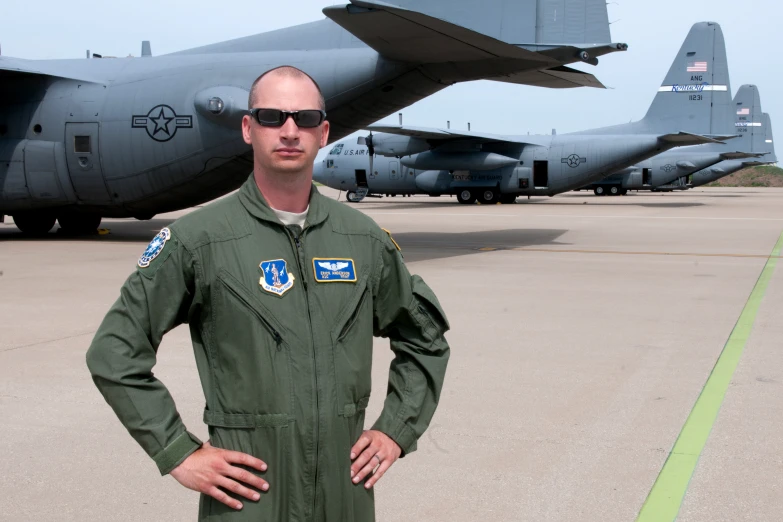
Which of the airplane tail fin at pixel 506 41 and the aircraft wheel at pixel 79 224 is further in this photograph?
the aircraft wheel at pixel 79 224

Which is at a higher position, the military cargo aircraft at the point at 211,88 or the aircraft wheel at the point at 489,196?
the military cargo aircraft at the point at 211,88

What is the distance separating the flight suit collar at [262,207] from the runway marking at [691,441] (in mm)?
2337

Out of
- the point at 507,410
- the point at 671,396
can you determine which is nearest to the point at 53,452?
the point at 507,410

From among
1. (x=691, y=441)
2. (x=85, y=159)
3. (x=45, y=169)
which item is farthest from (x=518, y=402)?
(x=45, y=169)

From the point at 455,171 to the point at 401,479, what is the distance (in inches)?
1220

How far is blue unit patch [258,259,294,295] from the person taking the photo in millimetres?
2182

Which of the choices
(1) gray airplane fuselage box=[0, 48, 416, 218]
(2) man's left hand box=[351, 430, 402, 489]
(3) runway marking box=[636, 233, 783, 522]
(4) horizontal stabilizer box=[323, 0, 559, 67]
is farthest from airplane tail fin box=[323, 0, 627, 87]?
(2) man's left hand box=[351, 430, 402, 489]

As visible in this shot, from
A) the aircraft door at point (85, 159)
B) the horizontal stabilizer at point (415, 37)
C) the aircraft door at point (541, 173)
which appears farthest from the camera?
the aircraft door at point (541, 173)

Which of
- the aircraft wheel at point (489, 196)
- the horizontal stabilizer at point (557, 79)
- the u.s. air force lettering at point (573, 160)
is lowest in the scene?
the aircraft wheel at point (489, 196)

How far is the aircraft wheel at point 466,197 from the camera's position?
118 feet

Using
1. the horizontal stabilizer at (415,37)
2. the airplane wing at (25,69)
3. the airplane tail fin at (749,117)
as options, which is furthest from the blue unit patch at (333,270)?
the airplane tail fin at (749,117)

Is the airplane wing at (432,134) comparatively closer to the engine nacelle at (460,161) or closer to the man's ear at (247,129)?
the engine nacelle at (460,161)

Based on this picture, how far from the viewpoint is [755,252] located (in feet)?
50.2

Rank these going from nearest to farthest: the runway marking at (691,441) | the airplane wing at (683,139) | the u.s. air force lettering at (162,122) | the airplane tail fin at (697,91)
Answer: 1. the runway marking at (691,441)
2. the u.s. air force lettering at (162,122)
3. the airplane wing at (683,139)
4. the airplane tail fin at (697,91)
